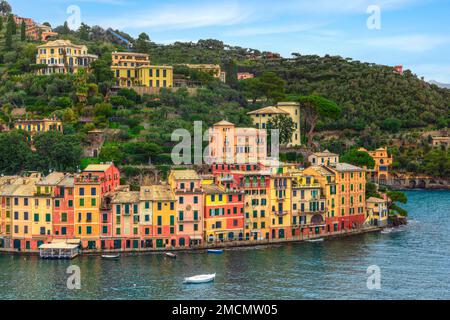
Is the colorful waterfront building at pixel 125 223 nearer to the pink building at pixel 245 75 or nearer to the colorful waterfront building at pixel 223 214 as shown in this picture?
the colorful waterfront building at pixel 223 214

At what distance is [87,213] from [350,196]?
26.1 meters

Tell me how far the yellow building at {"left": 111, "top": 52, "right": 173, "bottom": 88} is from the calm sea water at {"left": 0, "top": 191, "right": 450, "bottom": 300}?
46.4 metres

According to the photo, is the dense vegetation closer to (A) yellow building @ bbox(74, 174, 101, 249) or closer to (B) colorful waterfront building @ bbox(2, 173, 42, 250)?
(B) colorful waterfront building @ bbox(2, 173, 42, 250)

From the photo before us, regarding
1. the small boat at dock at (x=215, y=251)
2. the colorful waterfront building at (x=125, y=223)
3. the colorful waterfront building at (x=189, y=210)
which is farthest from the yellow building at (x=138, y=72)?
the small boat at dock at (x=215, y=251)

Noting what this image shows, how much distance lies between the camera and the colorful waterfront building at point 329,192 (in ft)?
220

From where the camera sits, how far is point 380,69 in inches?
5778

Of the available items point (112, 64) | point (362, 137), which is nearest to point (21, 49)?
point (112, 64)

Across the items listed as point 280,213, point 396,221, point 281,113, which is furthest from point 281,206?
point 281,113

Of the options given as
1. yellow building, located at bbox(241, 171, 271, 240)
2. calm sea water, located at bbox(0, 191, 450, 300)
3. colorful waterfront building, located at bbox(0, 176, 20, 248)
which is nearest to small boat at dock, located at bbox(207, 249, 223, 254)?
calm sea water, located at bbox(0, 191, 450, 300)

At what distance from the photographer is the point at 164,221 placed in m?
58.9

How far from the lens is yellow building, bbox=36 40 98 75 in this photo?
4104 inches

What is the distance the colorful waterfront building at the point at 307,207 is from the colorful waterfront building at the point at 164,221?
38.8 ft

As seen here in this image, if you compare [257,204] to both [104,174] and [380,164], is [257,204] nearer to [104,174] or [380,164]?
[104,174]
